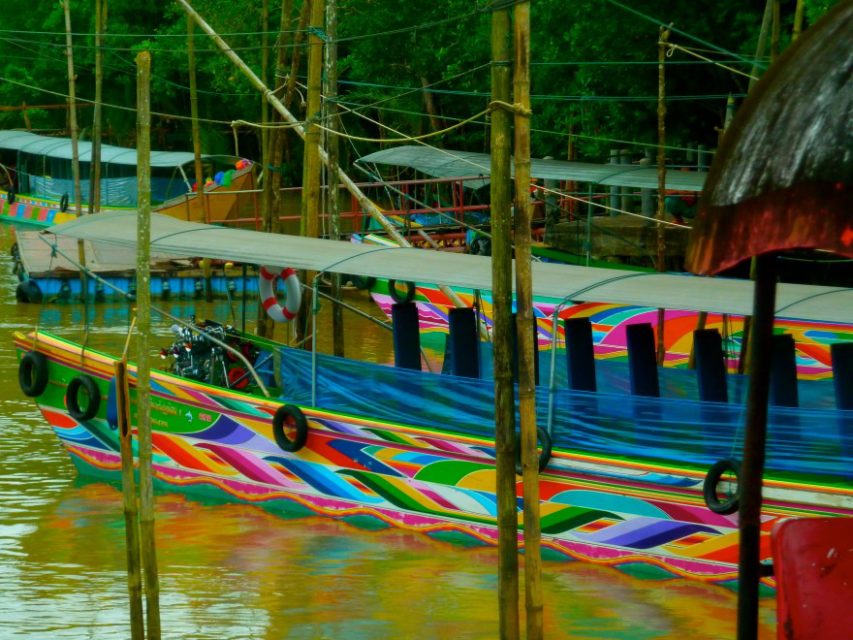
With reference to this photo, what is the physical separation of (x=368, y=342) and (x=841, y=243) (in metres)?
20.0

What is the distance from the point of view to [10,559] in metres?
11.6

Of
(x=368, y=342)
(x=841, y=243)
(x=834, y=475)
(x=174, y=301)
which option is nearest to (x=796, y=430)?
(x=834, y=475)

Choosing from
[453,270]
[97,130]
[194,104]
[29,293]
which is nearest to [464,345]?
[453,270]

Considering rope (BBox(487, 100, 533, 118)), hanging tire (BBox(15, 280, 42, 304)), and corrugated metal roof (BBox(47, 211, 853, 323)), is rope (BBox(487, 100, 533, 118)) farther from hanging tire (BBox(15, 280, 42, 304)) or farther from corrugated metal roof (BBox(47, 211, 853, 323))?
hanging tire (BBox(15, 280, 42, 304))

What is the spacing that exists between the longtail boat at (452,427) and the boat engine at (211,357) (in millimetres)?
22

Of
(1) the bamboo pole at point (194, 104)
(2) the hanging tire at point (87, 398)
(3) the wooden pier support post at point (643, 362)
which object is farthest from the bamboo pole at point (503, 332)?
(1) the bamboo pole at point (194, 104)

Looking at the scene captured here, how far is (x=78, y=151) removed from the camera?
37375mm

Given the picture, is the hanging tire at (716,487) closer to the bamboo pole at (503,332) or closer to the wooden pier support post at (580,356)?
the wooden pier support post at (580,356)

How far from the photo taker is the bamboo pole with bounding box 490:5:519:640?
7660 mm

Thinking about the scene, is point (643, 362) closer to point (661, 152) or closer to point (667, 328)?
point (661, 152)

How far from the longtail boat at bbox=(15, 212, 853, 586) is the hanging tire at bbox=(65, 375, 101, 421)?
2 centimetres

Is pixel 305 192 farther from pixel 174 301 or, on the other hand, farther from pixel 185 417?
pixel 174 301

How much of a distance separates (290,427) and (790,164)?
30.4ft

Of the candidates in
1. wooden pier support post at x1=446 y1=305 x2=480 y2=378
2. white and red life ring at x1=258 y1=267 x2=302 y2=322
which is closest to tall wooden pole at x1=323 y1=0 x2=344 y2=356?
white and red life ring at x1=258 y1=267 x2=302 y2=322
